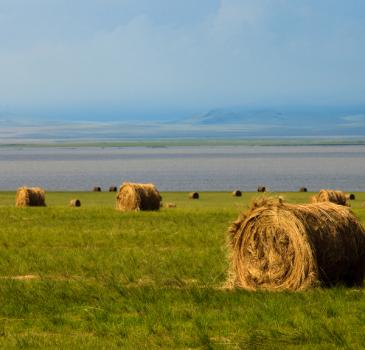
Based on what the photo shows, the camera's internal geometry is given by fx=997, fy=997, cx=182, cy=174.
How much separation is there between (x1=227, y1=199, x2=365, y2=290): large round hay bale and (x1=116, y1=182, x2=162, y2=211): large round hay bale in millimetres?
19383

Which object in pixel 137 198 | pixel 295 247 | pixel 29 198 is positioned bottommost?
pixel 29 198

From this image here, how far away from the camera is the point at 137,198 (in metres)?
36.6

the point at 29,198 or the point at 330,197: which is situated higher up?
the point at 330,197

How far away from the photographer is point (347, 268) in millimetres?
16469

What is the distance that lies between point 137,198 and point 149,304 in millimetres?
21885

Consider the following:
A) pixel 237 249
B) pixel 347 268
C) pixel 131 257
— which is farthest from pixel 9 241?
pixel 347 268

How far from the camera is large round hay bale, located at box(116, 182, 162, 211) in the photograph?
3666 centimetres

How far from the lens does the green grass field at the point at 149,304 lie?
12.4 metres

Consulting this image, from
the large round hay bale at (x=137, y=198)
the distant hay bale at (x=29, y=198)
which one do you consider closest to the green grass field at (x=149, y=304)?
the large round hay bale at (x=137, y=198)

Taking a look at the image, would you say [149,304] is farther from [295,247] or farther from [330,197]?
[330,197]

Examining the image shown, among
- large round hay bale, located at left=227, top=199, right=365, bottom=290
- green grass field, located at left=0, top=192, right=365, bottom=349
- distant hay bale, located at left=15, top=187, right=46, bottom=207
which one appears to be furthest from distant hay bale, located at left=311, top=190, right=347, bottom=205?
large round hay bale, located at left=227, top=199, right=365, bottom=290

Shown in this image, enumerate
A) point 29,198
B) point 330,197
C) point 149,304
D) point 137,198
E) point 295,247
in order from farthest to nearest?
point 29,198, point 330,197, point 137,198, point 295,247, point 149,304

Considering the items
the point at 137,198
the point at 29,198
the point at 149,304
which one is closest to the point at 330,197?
the point at 137,198

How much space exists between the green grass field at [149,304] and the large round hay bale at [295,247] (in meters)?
0.47
